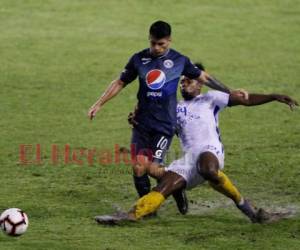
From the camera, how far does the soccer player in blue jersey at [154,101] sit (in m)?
12.0

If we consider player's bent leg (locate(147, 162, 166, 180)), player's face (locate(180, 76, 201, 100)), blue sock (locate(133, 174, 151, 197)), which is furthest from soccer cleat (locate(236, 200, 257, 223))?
player's face (locate(180, 76, 201, 100))

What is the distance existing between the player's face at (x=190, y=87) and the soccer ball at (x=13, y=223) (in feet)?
9.63

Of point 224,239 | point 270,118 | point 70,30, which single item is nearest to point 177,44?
point 70,30

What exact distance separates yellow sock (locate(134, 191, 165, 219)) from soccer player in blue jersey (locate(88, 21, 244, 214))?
1.62 ft

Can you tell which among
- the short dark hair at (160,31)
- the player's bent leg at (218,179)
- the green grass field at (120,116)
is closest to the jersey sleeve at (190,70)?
the short dark hair at (160,31)

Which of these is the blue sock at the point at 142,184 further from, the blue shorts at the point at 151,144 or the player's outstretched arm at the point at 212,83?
the player's outstretched arm at the point at 212,83

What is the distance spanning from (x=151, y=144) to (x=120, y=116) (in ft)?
21.3

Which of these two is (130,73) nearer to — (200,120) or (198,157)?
(200,120)

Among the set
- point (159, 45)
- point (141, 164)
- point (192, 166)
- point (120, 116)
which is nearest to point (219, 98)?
point (192, 166)

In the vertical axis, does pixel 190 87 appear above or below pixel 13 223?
above

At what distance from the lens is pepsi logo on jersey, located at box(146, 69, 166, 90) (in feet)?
39.4

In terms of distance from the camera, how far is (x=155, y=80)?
12.0 m

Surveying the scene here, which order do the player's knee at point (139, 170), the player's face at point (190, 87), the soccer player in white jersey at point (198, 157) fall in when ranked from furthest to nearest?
1. the player's face at point (190, 87)
2. the player's knee at point (139, 170)
3. the soccer player in white jersey at point (198, 157)

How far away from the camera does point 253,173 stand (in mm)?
14734
